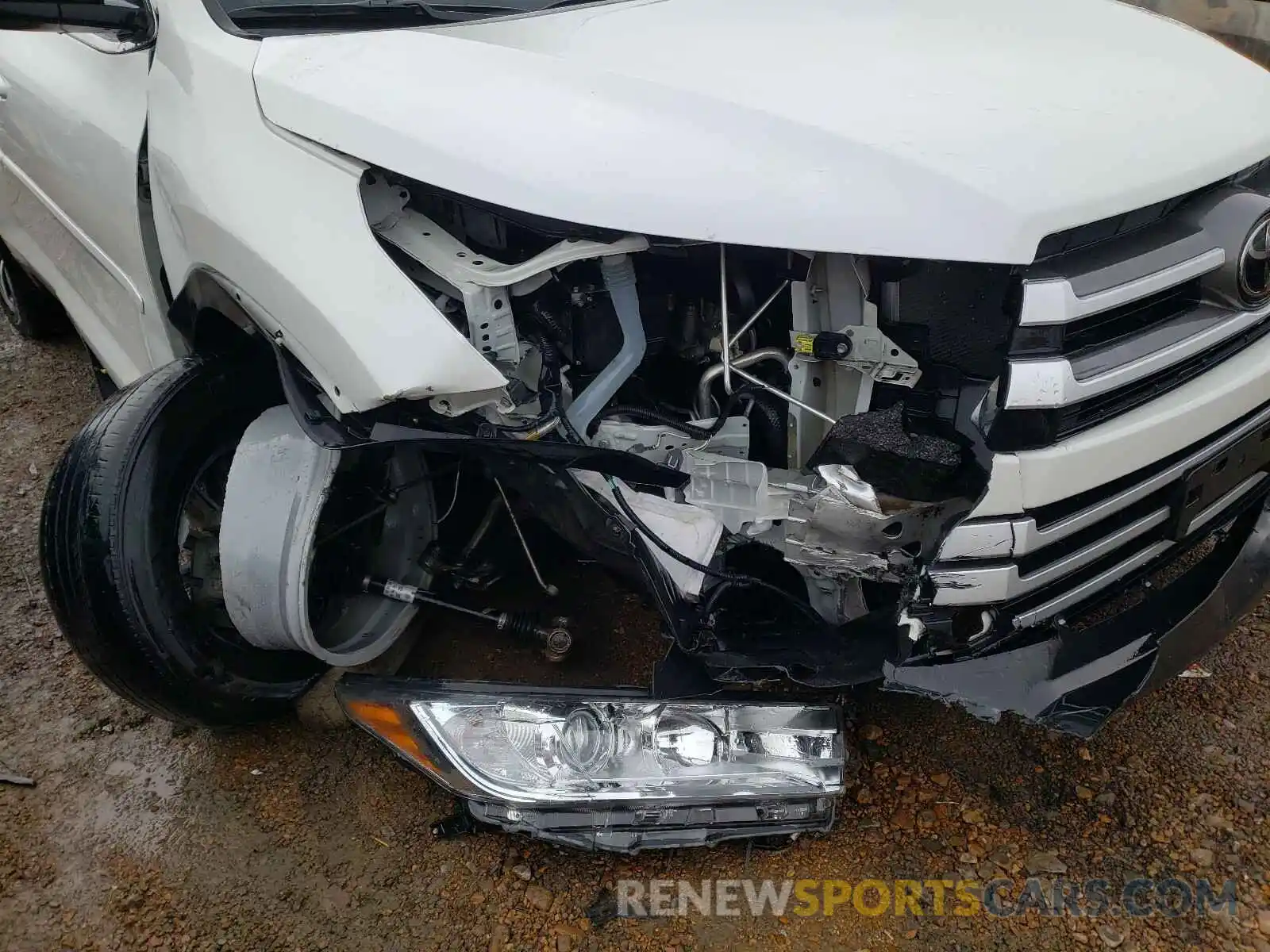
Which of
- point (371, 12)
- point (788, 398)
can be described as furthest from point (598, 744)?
point (371, 12)

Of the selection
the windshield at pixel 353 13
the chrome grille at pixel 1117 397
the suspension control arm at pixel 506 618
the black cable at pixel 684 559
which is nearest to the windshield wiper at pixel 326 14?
the windshield at pixel 353 13

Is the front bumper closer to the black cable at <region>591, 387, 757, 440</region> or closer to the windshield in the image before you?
the black cable at <region>591, 387, 757, 440</region>

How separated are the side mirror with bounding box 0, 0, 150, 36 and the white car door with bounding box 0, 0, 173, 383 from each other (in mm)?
30

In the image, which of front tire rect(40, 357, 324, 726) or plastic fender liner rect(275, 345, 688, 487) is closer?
plastic fender liner rect(275, 345, 688, 487)

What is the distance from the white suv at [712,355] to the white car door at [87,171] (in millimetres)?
200

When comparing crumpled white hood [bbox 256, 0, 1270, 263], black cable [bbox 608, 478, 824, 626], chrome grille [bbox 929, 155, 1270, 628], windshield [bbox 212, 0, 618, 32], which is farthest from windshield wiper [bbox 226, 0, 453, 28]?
chrome grille [bbox 929, 155, 1270, 628]

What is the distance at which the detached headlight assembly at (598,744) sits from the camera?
6.13 ft

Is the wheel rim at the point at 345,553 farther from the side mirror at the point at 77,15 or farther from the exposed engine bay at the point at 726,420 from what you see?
the side mirror at the point at 77,15

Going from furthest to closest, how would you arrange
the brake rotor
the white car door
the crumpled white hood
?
the white car door < the brake rotor < the crumpled white hood

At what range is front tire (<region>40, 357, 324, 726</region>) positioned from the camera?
204cm

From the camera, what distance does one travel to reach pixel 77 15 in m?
1.99

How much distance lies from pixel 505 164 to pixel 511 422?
19.1 inches

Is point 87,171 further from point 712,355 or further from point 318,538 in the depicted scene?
point 712,355

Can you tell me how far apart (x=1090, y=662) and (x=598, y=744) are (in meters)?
0.99
